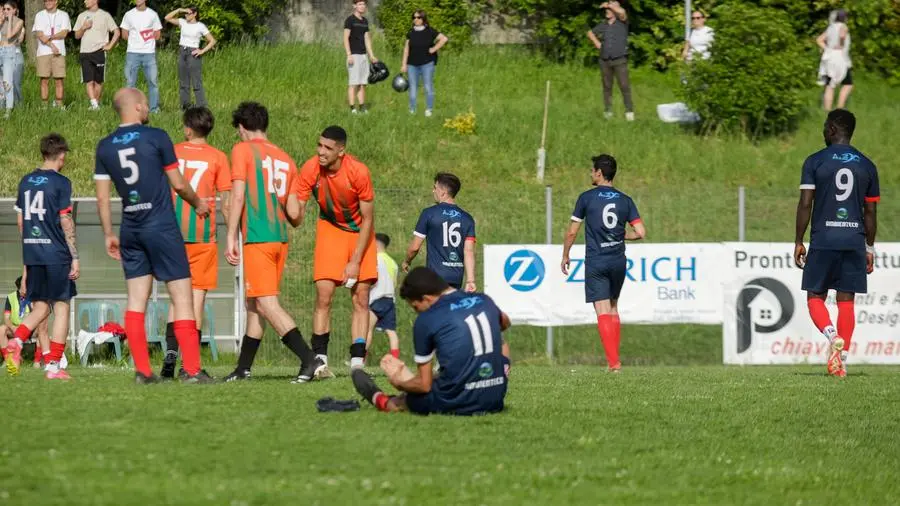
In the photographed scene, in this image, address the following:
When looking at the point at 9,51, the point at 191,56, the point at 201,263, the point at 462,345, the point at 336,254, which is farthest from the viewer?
the point at 191,56

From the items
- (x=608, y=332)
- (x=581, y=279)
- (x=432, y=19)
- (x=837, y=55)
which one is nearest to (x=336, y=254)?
(x=608, y=332)

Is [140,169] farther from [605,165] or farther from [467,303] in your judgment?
[605,165]

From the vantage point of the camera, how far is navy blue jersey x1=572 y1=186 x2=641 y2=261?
47.0 ft

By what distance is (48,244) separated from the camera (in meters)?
12.5

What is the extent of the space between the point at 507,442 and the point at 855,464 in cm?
181

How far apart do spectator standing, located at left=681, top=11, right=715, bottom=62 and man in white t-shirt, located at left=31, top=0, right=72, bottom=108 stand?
10717mm

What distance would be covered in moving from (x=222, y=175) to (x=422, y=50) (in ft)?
45.6

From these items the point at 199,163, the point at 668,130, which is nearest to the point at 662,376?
the point at 199,163

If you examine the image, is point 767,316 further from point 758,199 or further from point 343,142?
point 343,142

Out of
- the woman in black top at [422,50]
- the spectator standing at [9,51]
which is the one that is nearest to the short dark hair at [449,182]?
the woman in black top at [422,50]

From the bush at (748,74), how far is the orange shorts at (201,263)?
619 inches

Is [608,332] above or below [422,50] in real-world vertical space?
below

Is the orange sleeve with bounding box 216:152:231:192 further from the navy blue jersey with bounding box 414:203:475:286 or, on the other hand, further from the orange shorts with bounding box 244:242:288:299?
the navy blue jersey with bounding box 414:203:475:286

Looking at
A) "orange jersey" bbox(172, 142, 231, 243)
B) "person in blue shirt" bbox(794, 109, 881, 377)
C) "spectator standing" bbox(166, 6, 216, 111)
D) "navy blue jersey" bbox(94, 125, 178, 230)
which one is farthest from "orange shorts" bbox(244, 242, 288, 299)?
"spectator standing" bbox(166, 6, 216, 111)
